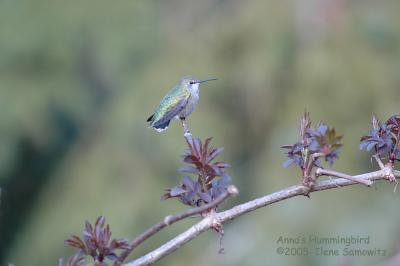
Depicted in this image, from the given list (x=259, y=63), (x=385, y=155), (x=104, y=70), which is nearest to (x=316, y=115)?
(x=259, y=63)

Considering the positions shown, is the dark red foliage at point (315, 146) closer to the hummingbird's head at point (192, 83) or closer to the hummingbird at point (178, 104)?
the hummingbird at point (178, 104)

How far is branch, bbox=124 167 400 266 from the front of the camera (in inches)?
66.2

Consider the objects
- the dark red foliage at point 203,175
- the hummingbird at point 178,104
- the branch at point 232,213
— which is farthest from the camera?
the hummingbird at point 178,104

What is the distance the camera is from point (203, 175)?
1962 millimetres

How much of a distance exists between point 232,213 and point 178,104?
1.00 m

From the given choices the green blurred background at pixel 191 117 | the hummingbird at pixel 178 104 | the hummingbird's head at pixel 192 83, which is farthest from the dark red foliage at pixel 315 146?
the green blurred background at pixel 191 117

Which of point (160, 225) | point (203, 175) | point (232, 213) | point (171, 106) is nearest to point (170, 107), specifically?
point (171, 106)

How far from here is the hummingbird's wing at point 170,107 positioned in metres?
2.62

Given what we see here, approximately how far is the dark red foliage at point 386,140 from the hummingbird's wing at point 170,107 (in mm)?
804

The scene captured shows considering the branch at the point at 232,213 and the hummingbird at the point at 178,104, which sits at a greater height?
the hummingbird at the point at 178,104

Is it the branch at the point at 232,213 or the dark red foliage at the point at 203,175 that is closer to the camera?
the branch at the point at 232,213

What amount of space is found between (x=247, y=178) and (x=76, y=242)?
20.4ft

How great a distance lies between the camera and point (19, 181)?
909cm

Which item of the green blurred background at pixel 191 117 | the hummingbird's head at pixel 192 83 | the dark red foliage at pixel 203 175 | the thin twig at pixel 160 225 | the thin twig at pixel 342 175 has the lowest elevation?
the thin twig at pixel 160 225
